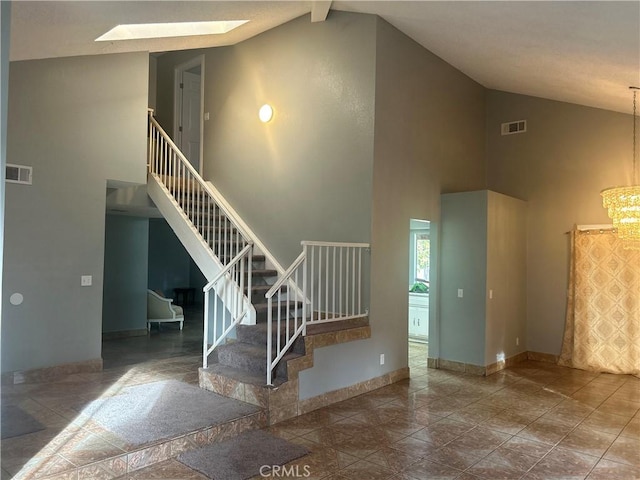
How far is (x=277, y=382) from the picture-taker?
428 cm

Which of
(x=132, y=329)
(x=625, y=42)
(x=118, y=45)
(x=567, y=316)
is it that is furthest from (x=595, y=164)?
(x=132, y=329)

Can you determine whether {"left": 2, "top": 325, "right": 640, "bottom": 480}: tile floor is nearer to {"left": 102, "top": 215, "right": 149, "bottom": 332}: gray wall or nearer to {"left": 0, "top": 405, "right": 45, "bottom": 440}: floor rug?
{"left": 0, "top": 405, "right": 45, "bottom": 440}: floor rug

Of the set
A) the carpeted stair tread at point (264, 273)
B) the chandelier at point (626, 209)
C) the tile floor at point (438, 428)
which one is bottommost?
the tile floor at point (438, 428)

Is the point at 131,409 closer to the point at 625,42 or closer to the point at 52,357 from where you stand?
the point at 52,357

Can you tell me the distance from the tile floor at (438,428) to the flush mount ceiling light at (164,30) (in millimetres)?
3421

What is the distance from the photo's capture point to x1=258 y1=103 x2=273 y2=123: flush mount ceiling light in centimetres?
622

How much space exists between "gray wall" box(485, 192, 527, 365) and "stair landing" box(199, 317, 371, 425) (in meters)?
2.34

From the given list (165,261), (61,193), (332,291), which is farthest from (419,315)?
(165,261)

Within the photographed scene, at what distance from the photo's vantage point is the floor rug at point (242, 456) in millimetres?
3221

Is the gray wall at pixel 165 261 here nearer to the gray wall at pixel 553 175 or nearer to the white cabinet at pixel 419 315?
the white cabinet at pixel 419 315

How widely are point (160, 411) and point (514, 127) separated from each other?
6354 mm

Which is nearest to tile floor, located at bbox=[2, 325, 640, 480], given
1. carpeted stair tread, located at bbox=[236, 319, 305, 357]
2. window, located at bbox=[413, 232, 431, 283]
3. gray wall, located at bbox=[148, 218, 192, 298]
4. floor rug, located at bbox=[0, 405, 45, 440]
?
floor rug, located at bbox=[0, 405, 45, 440]

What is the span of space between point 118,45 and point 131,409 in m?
3.50

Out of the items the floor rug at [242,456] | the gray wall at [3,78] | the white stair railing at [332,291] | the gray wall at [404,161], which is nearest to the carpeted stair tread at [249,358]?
the white stair railing at [332,291]
